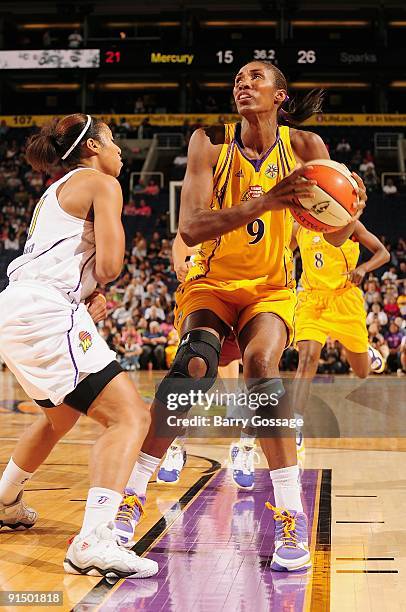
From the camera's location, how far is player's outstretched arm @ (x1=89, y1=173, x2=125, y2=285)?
3.41 m

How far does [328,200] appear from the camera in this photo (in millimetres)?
3615

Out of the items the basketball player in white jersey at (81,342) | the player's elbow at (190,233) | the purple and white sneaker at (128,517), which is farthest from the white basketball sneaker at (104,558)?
the player's elbow at (190,233)

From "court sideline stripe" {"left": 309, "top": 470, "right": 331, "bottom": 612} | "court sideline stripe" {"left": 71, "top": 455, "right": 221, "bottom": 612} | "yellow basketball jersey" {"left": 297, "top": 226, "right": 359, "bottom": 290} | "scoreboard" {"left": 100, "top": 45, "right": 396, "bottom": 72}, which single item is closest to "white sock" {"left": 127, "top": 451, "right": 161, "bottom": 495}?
"court sideline stripe" {"left": 71, "top": 455, "right": 221, "bottom": 612}

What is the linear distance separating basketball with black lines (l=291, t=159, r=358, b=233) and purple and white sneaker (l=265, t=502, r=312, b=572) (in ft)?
4.07

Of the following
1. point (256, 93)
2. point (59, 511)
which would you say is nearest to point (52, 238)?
point (256, 93)

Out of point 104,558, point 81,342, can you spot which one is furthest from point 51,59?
point 104,558

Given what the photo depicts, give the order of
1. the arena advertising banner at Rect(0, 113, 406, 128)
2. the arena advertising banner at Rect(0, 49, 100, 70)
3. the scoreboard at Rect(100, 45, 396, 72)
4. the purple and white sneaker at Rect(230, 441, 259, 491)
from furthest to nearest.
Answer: the arena advertising banner at Rect(0, 113, 406, 128), the arena advertising banner at Rect(0, 49, 100, 70), the scoreboard at Rect(100, 45, 396, 72), the purple and white sneaker at Rect(230, 441, 259, 491)

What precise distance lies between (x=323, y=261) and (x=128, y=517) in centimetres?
402

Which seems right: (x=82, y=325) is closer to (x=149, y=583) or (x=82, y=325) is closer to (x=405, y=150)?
(x=149, y=583)

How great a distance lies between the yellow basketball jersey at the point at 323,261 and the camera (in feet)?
23.7

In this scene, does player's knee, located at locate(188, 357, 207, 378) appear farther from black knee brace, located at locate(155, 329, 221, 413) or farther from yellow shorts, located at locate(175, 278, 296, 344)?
yellow shorts, located at locate(175, 278, 296, 344)

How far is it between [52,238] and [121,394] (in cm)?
70

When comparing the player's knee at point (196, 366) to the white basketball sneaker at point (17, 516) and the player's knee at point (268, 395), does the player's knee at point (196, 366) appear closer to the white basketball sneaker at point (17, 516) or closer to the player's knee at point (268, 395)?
the player's knee at point (268, 395)

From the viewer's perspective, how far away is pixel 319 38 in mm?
31141
